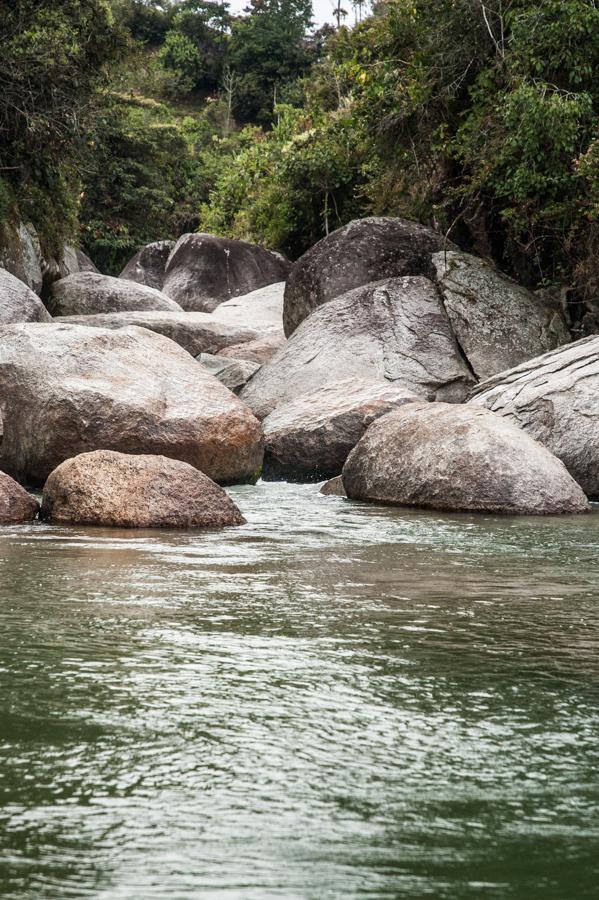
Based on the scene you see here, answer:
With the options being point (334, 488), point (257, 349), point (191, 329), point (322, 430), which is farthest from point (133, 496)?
point (191, 329)

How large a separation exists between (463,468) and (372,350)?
5.04 metres

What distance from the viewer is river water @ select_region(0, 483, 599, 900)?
78.8 inches

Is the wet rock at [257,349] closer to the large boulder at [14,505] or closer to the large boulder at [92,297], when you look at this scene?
the large boulder at [92,297]

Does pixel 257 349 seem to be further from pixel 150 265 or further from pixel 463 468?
pixel 150 265

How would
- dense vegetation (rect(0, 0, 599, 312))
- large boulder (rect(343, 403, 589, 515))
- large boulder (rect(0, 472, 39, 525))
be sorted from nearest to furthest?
large boulder (rect(0, 472, 39, 525)) → large boulder (rect(343, 403, 589, 515)) → dense vegetation (rect(0, 0, 599, 312))

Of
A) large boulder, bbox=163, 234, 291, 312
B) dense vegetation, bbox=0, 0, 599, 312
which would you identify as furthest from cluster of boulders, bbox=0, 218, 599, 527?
large boulder, bbox=163, 234, 291, 312

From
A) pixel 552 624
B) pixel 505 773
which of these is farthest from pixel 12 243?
pixel 505 773

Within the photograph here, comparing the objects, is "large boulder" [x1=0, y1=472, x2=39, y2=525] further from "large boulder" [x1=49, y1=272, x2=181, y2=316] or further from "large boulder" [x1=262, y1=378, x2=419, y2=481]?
"large boulder" [x1=49, y1=272, x2=181, y2=316]

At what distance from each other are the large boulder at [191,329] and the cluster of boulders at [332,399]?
38 mm

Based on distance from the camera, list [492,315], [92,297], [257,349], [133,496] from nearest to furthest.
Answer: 1. [133,496]
2. [492,315]
3. [257,349]
4. [92,297]

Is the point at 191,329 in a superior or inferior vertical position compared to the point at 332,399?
superior

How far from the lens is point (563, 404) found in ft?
32.8

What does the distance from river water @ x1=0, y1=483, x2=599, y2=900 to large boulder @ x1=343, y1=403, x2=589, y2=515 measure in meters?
3.11

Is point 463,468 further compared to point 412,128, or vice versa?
point 412,128
